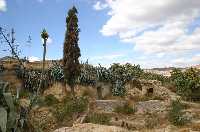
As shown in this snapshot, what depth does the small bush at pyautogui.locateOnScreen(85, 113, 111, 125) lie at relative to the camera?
64.3 ft

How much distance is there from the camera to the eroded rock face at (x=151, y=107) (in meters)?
24.2

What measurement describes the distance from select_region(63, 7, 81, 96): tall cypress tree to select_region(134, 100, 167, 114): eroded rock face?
24.2ft

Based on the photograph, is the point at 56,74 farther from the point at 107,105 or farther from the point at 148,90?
the point at 107,105

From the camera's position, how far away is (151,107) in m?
25.1

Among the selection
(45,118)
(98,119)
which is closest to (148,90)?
(45,118)

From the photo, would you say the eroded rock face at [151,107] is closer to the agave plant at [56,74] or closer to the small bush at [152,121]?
the small bush at [152,121]

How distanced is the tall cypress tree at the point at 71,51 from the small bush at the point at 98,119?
35.6 ft

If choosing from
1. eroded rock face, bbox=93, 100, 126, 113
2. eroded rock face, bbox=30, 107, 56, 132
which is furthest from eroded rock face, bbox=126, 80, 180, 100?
eroded rock face, bbox=30, 107, 56, 132

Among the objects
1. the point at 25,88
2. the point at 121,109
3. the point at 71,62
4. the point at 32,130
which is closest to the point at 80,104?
the point at 121,109

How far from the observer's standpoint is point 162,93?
32.7m

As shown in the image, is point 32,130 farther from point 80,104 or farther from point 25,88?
point 25,88

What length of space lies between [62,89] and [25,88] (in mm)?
3084

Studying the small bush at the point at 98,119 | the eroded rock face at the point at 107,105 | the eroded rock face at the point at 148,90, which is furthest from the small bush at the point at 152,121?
the eroded rock face at the point at 148,90

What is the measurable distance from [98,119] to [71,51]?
12374 mm
